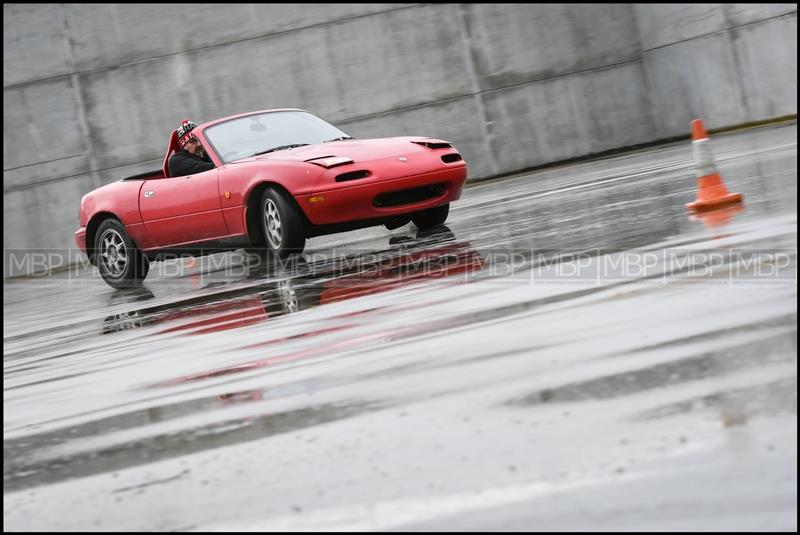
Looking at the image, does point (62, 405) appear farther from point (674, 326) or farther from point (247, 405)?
point (674, 326)

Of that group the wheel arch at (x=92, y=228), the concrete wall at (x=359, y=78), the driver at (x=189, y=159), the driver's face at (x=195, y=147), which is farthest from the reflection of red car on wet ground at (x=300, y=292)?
the concrete wall at (x=359, y=78)

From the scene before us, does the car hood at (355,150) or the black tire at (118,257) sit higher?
the car hood at (355,150)

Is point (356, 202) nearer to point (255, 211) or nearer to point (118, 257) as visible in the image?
point (255, 211)

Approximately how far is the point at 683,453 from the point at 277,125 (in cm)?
852

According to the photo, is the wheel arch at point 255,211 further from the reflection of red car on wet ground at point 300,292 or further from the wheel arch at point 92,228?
the wheel arch at point 92,228

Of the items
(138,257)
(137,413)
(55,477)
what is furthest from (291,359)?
(138,257)

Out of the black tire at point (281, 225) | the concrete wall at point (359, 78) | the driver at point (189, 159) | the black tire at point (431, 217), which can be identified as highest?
the concrete wall at point (359, 78)

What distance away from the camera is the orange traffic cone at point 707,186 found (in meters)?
8.03

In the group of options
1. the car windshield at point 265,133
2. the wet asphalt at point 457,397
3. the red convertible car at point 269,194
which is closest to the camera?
the wet asphalt at point 457,397

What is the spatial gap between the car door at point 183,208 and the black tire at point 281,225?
0.55 metres

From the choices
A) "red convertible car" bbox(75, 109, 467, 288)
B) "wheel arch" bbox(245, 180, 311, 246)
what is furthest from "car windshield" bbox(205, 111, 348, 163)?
"wheel arch" bbox(245, 180, 311, 246)

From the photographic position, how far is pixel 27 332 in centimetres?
912

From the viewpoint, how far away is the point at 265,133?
10.9 metres

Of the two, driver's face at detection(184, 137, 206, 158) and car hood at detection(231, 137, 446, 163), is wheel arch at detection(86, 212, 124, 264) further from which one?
car hood at detection(231, 137, 446, 163)
